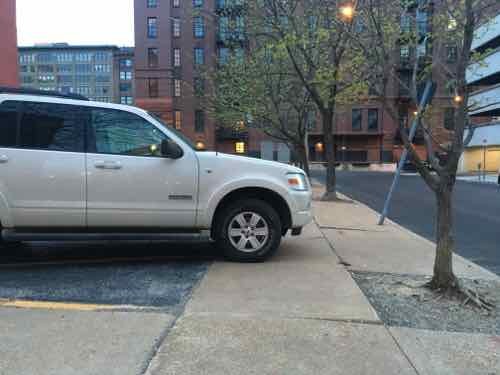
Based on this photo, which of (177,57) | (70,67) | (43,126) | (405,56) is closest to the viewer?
(43,126)

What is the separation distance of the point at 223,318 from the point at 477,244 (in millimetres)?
6003

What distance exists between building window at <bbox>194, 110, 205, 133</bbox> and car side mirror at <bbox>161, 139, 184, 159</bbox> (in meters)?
46.6

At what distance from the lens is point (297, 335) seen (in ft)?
10.9

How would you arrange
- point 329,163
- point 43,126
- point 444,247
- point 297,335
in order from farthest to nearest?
point 329,163 < point 43,126 < point 444,247 < point 297,335

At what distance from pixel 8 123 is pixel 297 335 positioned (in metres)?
4.06

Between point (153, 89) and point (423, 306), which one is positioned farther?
point (153, 89)

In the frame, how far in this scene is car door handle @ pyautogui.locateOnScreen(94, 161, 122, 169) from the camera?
16.5ft

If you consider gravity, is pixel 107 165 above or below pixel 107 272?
above

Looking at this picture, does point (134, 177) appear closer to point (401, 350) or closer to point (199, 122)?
point (401, 350)

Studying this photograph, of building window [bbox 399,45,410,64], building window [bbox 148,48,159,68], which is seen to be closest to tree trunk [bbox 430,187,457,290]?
building window [bbox 399,45,410,64]

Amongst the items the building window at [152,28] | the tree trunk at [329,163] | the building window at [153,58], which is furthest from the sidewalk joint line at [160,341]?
the building window at [152,28]

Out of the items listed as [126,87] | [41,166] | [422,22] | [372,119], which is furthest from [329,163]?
[126,87]

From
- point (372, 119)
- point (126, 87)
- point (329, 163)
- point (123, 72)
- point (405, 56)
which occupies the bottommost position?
point (329, 163)

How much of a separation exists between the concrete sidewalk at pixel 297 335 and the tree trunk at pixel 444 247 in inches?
36.0
